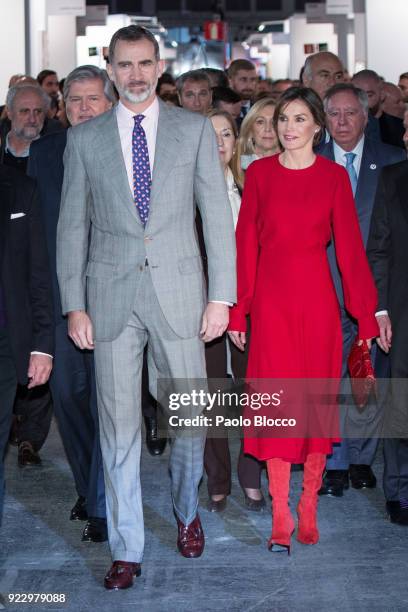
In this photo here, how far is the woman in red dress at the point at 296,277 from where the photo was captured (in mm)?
4793

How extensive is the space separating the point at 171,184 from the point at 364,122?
181 cm

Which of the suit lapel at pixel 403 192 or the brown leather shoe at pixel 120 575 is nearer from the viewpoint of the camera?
the brown leather shoe at pixel 120 575

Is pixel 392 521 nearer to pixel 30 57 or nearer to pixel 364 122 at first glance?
pixel 364 122

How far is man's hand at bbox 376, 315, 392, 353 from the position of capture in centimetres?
517

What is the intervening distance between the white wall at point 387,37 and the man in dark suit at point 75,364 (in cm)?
1041

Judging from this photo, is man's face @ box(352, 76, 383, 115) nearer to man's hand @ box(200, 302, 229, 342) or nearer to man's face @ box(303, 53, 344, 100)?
man's face @ box(303, 53, 344, 100)

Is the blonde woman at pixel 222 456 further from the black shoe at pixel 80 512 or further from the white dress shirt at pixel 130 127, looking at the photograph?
the white dress shirt at pixel 130 127

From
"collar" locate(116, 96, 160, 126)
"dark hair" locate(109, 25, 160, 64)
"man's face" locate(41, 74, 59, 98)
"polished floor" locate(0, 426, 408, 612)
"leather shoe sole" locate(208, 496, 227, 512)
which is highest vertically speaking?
"man's face" locate(41, 74, 59, 98)

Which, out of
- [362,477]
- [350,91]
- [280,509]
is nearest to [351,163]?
[350,91]

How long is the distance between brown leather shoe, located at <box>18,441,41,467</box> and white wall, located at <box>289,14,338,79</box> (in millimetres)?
→ 18326

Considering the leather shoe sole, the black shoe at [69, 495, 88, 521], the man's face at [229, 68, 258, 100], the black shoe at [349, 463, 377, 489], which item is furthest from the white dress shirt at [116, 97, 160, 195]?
the man's face at [229, 68, 258, 100]

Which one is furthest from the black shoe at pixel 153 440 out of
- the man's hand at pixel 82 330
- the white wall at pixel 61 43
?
the white wall at pixel 61 43

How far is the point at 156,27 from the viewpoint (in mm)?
31938

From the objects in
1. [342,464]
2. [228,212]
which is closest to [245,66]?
[342,464]
